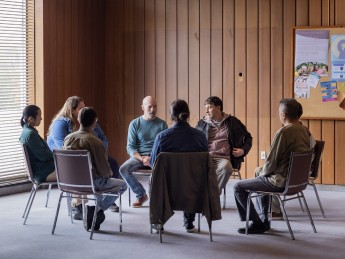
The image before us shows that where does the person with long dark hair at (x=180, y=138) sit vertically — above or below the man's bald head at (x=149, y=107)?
below

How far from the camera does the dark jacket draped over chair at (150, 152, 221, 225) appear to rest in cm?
521

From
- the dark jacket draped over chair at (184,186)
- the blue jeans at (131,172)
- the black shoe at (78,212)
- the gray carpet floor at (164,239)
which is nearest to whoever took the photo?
the gray carpet floor at (164,239)

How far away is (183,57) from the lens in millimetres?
8609

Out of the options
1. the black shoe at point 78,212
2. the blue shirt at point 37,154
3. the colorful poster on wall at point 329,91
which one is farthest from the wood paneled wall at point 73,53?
the colorful poster on wall at point 329,91

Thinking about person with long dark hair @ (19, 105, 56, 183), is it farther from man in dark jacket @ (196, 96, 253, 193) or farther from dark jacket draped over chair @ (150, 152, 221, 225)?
man in dark jacket @ (196, 96, 253, 193)

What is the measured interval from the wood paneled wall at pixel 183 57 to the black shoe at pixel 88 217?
2.63 meters

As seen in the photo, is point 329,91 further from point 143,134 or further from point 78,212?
point 78,212

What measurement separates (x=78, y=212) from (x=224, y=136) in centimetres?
170

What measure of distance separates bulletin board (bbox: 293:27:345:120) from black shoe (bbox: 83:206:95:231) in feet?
11.1

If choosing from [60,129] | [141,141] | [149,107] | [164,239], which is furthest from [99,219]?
[149,107]

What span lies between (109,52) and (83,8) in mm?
734

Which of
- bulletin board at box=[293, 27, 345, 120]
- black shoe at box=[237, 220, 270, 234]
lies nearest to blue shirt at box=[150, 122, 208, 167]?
black shoe at box=[237, 220, 270, 234]

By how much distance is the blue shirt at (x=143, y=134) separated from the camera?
6887 mm

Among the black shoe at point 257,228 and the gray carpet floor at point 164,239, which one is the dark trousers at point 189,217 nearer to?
the gray carpet floor at point 164,239
